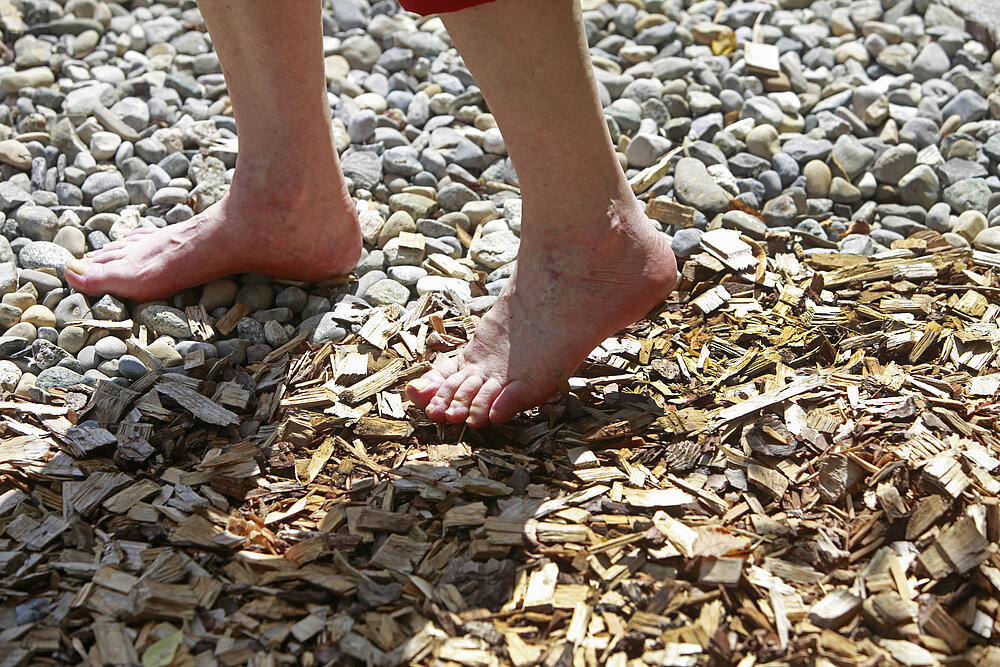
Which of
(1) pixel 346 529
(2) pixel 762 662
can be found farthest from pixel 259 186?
(2) pixel 762 662

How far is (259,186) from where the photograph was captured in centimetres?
195

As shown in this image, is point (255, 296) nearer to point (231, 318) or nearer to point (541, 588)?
point (231, 318)

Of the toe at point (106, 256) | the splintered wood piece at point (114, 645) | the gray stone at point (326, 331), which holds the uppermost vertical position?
the toe at point (106, 256)

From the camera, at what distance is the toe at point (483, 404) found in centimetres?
162

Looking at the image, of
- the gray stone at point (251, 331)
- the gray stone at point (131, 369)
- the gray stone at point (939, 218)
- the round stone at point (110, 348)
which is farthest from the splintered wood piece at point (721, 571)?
the gray stone at point (939, 218)

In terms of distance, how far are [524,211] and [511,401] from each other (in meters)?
0.36

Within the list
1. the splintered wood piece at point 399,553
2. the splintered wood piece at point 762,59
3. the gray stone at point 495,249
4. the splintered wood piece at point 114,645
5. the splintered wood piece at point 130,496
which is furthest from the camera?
the splintered wood piece at point 762,59

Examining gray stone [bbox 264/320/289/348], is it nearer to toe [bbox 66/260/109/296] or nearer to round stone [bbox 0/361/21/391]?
toe [bbox 66/260/109/296]

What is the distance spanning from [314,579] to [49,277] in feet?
4.03

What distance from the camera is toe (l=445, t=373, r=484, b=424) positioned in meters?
1.63

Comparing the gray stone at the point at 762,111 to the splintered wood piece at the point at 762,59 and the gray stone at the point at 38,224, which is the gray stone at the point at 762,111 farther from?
the gray stone at the point at 38,224

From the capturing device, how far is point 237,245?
1996 mm

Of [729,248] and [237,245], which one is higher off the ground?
[237,245]

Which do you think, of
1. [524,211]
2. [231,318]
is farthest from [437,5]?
[231,318]
